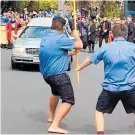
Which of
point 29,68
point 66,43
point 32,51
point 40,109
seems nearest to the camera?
point 66,43

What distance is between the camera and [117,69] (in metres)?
6.25

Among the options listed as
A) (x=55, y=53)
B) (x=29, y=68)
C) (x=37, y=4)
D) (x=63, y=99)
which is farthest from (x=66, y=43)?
(x=37, y=4)

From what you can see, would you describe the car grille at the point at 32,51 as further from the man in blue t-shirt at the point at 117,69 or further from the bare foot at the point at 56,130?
the man in blue t-shirt at the point at 117,69

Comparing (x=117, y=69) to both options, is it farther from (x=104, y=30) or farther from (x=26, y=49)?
(x=104, y=30)

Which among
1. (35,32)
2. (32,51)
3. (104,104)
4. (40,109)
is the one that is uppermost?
(35,32)

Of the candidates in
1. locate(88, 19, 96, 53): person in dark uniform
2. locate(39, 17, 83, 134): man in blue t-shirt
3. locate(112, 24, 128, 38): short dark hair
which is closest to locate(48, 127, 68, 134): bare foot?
locate(39, 17, 83, 134): man in blue t-shirt

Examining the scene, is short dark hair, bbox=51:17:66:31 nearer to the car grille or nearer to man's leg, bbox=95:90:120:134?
man's leg, bbox=95:90:120:134

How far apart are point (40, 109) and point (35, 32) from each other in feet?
24.0

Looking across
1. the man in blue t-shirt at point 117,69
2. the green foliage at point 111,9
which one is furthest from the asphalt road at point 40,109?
the green foliage at point 111,9

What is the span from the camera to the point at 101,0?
4356 centimetres

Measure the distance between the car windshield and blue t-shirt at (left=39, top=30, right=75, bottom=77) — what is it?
27.4 ft

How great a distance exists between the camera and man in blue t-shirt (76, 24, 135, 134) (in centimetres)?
622

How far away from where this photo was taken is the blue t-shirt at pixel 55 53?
22.4ft

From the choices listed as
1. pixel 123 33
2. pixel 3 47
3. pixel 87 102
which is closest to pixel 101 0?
pixel 3 47
